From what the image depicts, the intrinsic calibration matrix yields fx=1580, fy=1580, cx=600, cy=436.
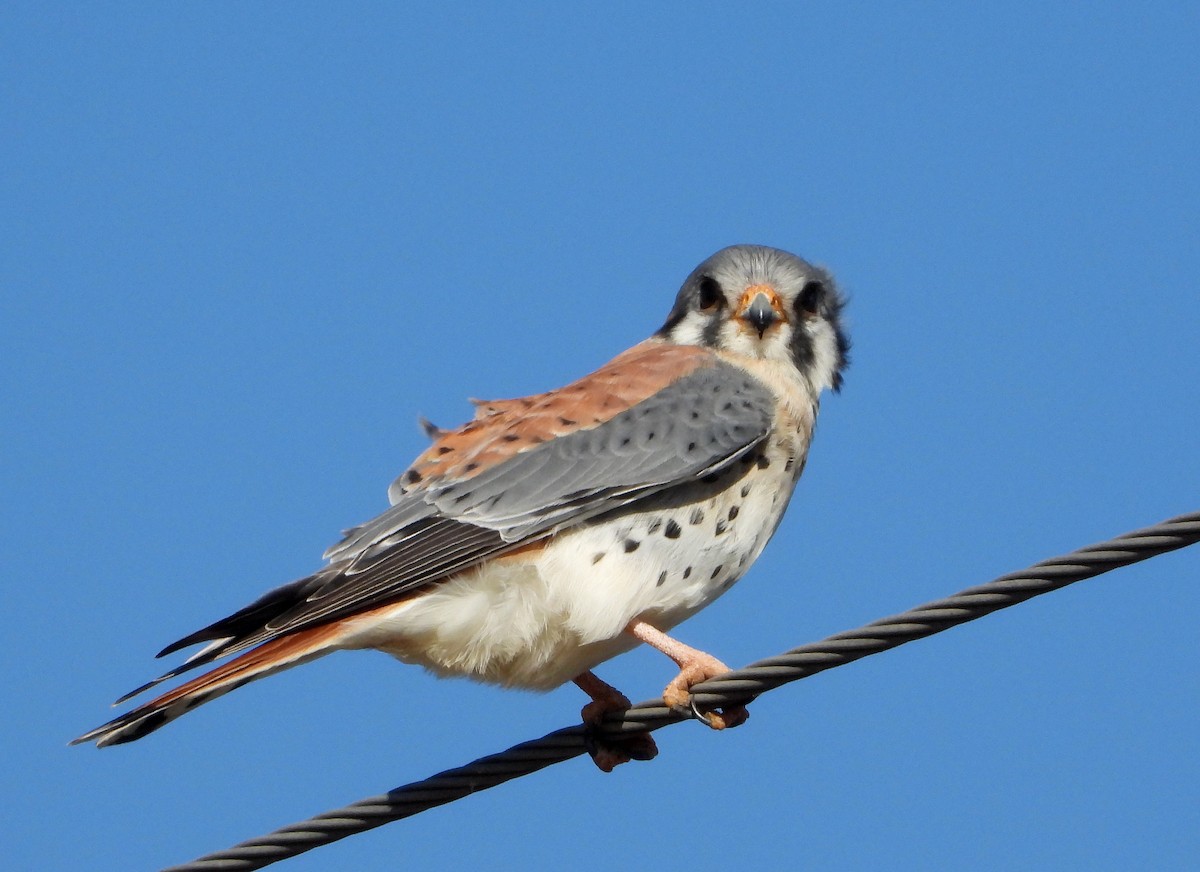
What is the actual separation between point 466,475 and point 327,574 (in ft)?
2.01

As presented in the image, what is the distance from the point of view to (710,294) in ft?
18.3

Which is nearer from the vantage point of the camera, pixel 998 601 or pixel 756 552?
pixel 998 601

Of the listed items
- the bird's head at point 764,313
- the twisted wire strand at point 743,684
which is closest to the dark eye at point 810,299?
the bird's head at point 764,313

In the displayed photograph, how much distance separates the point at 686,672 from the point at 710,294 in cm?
176

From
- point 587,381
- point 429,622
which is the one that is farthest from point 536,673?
point 587,381

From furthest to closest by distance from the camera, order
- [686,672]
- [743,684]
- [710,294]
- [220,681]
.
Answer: [710,294]
[686,672]
[220,681]
[743,684]

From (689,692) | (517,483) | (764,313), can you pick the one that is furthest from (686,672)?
(764,313)

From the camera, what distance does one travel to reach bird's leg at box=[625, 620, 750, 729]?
4.08 meters

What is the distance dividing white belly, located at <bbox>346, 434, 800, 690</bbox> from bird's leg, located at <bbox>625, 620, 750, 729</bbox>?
0.06 m

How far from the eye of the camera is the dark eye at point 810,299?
18.3 ft

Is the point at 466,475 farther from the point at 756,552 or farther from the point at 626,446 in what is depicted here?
the point at 756,552

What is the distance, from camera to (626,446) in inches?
185

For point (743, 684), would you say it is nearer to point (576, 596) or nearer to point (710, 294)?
point (576, 596)

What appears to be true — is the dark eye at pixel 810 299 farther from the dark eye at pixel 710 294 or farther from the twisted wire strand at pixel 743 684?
the twisted wire strand at pixel 743 684
